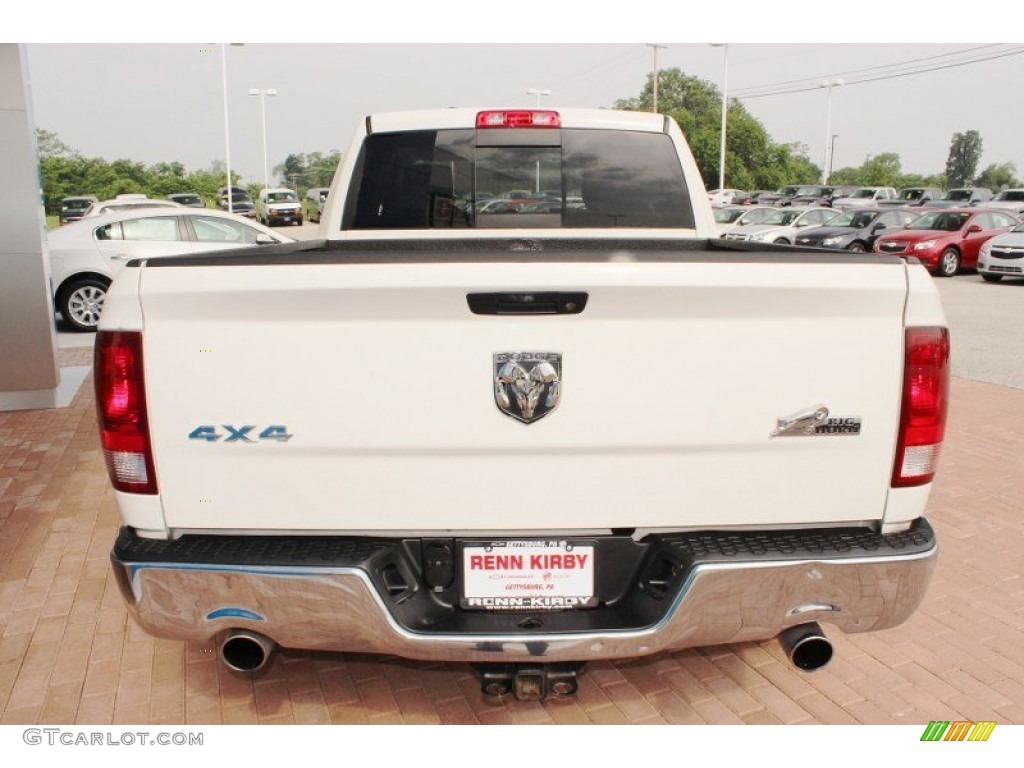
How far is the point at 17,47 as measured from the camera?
24.0 feet

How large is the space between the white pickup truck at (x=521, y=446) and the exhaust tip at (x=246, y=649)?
2.4 inches

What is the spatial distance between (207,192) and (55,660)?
201 feet

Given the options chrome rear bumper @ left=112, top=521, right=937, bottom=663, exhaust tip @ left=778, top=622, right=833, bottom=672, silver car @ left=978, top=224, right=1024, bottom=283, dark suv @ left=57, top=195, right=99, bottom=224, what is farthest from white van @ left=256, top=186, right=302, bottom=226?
exhaust tip @ left=778, top=622, right=833, bottom=672

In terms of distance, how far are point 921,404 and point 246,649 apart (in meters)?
2.10

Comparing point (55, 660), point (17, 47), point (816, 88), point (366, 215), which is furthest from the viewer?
point (816, 88)

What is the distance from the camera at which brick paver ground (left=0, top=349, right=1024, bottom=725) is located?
307cm

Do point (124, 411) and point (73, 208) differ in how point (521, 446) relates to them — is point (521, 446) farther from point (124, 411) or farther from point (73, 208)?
point (73, 208)

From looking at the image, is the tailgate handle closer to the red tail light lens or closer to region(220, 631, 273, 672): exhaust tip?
region(220, 631, 273, 672): exhaust tip

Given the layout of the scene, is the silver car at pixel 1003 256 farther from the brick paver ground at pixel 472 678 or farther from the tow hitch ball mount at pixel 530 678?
the tow hitch ball mount at pixel 530 678

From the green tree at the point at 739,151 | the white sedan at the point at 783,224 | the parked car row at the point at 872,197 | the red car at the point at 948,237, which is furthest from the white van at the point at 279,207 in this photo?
the green tree at the point at 739,151

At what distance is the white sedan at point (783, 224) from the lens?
23.6m

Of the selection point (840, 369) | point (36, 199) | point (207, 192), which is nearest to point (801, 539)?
point (840, 369)
